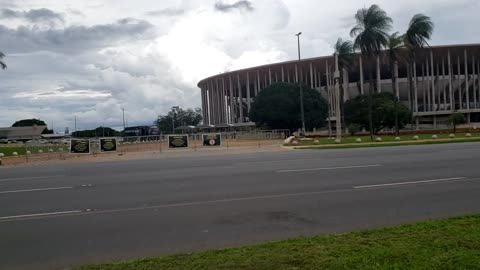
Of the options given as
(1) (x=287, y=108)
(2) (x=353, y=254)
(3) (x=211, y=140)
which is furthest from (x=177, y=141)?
(1) (x=287, y=108)

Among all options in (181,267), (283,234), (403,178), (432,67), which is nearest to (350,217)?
(283,234)

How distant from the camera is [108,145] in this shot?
116ft

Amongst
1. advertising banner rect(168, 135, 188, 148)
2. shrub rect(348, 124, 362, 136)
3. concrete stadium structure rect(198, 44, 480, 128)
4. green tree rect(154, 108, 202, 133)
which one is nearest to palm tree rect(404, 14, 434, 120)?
shrub rect(348, 124, 362, 136)

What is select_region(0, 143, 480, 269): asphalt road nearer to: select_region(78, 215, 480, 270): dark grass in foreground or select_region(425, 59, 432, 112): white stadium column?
select_region(78, 215, 480, 270): dark grass in foreground

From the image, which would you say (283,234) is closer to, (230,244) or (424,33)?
(230,244)

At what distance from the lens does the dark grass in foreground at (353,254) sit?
15.8 feet

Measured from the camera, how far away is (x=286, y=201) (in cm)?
952

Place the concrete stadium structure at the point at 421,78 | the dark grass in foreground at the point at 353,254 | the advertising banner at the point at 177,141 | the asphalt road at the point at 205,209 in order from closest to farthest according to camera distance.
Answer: the dark grass in foreground at the point at 353,254 → the asphalt road at the point at 205,209 → the advertising banner at the point at 177,141 → the concrete stadium structure at the point at 421,78

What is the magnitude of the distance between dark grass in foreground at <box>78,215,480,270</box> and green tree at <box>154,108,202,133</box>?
132 m

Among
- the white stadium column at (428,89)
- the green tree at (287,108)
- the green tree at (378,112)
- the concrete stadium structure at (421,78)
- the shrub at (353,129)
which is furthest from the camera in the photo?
the white stadium column at (428,89)

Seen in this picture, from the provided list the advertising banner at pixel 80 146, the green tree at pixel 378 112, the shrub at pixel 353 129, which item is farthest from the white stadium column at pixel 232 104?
the advertising banner at pixel 80 146

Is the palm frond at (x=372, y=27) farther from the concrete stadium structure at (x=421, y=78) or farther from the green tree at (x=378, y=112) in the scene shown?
the concrete stadium structure at (x=421, y=78)

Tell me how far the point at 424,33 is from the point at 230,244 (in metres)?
53.3

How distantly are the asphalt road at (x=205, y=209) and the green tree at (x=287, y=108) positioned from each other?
54.6 m
